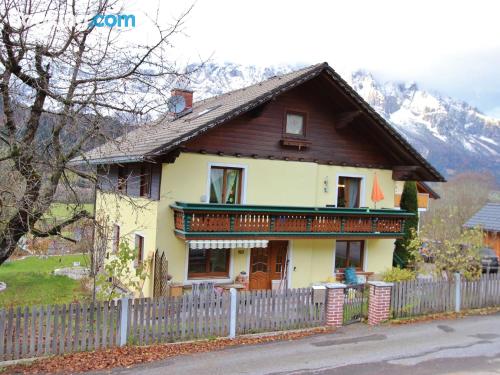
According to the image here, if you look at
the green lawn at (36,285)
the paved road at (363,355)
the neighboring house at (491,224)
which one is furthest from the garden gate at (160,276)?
the neighboring house at (491,224)

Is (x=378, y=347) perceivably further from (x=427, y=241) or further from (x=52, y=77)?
(x=52, y=77)

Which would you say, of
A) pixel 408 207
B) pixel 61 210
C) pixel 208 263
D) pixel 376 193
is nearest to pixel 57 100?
pixel 61 210

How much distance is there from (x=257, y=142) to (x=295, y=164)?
187 cm

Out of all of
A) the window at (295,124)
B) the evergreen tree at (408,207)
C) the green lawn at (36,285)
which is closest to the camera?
the green lawn at (36,285)

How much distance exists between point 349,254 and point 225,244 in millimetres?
6553

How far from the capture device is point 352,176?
20406 mm

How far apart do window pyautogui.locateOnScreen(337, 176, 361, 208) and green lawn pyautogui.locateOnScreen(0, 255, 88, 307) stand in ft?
34.4

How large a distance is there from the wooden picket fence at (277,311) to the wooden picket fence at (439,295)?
2.61 metres

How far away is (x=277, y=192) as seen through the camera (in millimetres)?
18719

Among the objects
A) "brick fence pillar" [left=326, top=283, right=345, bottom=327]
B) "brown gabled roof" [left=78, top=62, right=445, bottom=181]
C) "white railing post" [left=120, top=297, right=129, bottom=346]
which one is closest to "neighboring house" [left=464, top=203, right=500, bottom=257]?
"brown gabled roof" [left=78, top=62, right=445, bottom=181]

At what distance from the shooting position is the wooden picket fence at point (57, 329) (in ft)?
34.4

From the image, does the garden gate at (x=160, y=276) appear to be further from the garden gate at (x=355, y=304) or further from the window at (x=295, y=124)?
the window at (x=295, y=124)

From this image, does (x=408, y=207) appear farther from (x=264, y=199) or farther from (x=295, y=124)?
(x=264, y=199)

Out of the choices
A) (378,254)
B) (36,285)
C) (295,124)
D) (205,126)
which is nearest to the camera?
(205,126)
